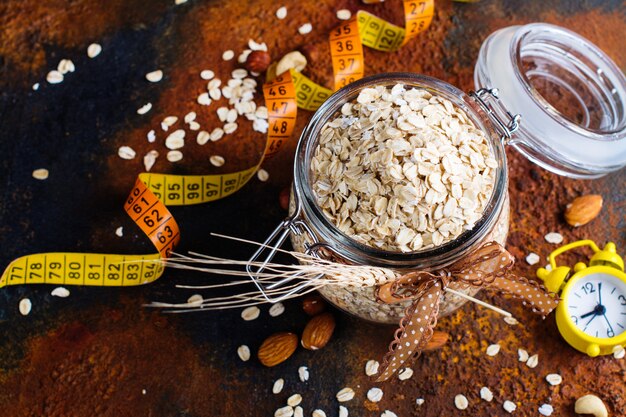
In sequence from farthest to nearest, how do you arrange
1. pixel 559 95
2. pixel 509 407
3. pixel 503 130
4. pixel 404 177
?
pixel 559 95 < pixel 509 407 < pixel 503 130 < pixel 404 177

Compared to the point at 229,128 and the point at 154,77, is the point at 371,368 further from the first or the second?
the point at 154,77

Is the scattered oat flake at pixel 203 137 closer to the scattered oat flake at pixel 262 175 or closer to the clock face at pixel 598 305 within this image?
the scattered oat flake at pixel 262 175

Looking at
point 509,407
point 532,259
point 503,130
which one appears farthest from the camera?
point 532,259

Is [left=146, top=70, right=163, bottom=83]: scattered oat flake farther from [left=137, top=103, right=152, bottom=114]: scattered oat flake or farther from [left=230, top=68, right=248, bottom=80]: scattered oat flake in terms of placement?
[left=230, top=68, right=248, bottom=80]: scattered oat flake

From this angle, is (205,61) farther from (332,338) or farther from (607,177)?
(607,177)

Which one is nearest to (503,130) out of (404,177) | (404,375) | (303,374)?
(404,177)

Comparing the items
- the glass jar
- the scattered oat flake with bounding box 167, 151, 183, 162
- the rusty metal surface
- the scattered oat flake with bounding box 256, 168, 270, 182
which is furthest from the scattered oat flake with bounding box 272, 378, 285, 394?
the scattered oat flake with bounding box 167, 151, 183, 162

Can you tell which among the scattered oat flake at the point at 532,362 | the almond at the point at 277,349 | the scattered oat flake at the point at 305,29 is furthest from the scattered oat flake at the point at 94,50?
the scattered oat flake at the point at 532,362
